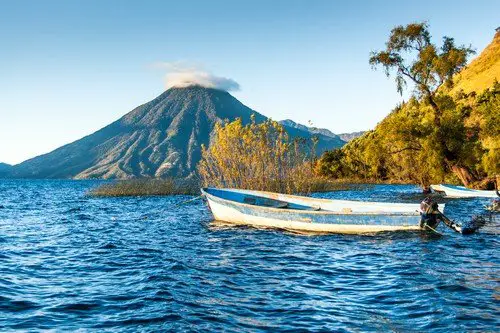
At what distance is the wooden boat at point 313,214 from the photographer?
18.9 meters

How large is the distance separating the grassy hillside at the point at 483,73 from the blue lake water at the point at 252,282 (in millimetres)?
77379

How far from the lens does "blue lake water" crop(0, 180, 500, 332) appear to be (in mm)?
8734

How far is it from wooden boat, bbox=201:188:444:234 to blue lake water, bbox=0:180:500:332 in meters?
0.71

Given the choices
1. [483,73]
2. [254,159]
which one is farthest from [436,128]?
[483,73]

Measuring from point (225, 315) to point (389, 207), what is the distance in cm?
1465

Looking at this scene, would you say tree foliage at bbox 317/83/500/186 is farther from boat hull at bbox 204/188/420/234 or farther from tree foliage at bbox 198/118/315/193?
boat hull at bbox 204/188/420/234

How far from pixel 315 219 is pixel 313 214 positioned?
11.8 inches

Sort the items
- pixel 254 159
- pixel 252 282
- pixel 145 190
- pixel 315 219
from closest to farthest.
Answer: pixel 252 282
pixel 315 219
pixel 254 159
pixel 145 190

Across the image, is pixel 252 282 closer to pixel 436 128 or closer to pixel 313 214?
pixel 313 214

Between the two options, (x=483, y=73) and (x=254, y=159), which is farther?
(x=483, y=73)

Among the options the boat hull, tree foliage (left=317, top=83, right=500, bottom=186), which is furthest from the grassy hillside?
the boat hull

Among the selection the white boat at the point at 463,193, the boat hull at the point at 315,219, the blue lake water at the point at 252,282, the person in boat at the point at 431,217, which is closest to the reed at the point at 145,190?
the boat hull at the point at 315,219

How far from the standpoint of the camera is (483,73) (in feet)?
338

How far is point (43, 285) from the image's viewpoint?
12031 mm
